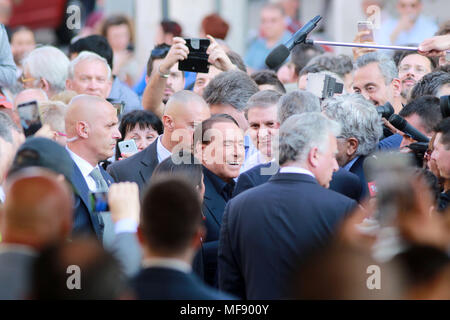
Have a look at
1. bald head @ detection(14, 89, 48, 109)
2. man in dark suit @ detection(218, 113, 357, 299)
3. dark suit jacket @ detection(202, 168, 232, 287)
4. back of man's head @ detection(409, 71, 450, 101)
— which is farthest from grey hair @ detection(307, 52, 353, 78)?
man in dark suit @ detection(218, 113, 357, 299)

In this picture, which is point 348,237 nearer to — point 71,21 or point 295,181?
point 295,181

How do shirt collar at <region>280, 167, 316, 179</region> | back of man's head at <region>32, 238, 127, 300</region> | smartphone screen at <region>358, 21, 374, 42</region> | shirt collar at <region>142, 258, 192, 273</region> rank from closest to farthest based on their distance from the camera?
back of man's head at <region>32, 238, 127, 300</region>, shirt collar at <region>142, 258, 192, 273</region>, shirt collar at <region>280, 167, 316, 179</region>, smartphone screen at <region>358, 21, 374, 42</region>

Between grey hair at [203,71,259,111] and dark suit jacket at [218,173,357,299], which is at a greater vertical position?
grey hair at [203,71,259,111]

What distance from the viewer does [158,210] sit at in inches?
115

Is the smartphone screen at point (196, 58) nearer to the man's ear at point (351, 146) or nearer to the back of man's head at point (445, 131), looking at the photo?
the man's ear at point (351, 146)

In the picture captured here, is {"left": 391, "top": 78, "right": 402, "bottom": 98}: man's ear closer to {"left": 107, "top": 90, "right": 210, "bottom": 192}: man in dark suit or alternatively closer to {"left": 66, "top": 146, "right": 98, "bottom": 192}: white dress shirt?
{"left": 107, "top": 90, "right": 210, "bottom": 192}: man in dark suit

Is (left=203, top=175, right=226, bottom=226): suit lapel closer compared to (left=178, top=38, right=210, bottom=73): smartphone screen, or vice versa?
(left=203, top=175, right=226, bottom=226): suit lapel

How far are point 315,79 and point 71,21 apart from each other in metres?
2.52

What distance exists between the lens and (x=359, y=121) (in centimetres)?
512

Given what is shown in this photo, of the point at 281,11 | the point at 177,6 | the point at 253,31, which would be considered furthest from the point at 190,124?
the point at 253,31

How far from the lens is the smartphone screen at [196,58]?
6.50 m

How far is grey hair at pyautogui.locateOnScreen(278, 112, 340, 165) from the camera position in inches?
161

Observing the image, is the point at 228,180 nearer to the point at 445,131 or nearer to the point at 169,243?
the point at 445,131

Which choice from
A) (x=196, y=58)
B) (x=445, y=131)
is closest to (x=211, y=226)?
(x=445, y=131)
